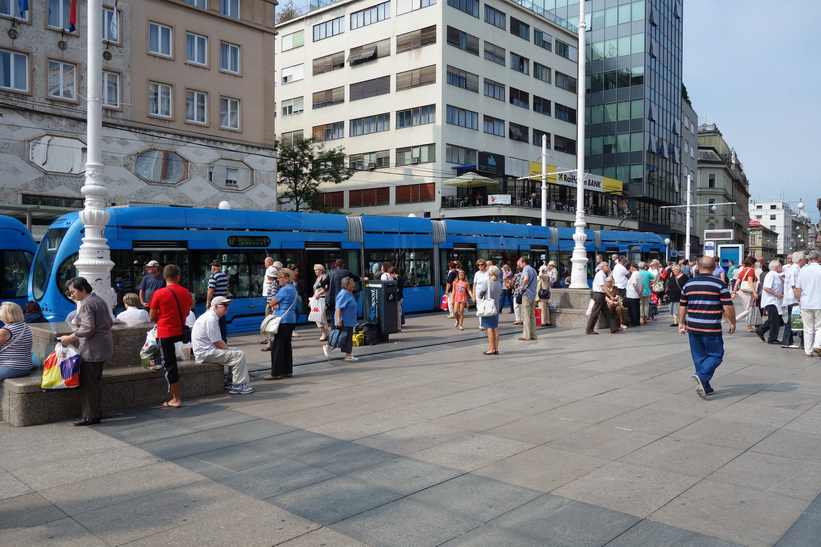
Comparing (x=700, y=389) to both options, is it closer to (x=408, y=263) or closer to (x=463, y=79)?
(x=408, y=263)

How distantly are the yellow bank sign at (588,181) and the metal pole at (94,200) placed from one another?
3882cm

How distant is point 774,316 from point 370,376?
28.6 ft

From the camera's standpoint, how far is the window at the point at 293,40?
175ft

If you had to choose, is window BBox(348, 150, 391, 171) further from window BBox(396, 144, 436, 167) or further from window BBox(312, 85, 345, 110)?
window BBox(312, 85, 345, 110)

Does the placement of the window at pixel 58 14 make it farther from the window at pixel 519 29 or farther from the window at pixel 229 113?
the window at pixel 519 29

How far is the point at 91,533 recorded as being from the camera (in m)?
4.28

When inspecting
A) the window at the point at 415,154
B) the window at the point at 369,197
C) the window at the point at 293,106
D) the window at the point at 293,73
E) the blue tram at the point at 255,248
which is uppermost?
the window at the point at 293,73

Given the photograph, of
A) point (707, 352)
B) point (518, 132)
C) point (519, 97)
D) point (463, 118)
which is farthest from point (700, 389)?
point (519, 97)

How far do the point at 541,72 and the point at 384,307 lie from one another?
148 feet

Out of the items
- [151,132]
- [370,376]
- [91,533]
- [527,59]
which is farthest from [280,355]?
[527,59]

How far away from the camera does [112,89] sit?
2612 cm

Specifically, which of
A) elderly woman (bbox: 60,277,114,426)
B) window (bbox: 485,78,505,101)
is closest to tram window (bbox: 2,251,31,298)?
elderly woman (bbox: 60,277,114,426)

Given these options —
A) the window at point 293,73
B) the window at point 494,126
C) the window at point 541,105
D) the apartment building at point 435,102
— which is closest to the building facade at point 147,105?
the apartment building at point 435,102

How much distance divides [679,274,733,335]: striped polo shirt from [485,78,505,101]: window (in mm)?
42600
